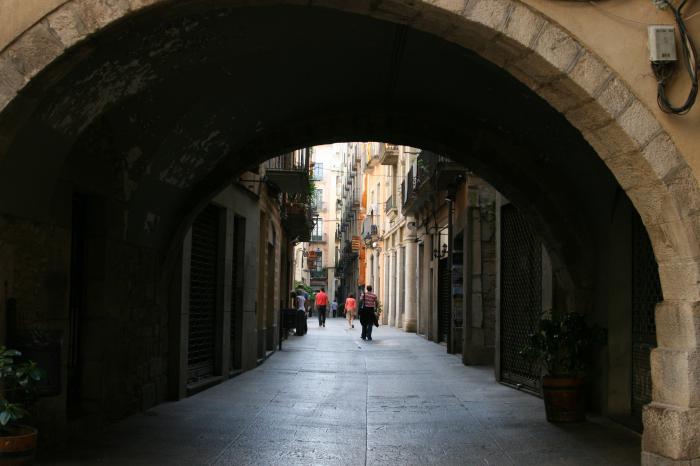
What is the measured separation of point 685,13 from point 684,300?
1.85m

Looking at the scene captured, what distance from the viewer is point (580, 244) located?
9.52 meters

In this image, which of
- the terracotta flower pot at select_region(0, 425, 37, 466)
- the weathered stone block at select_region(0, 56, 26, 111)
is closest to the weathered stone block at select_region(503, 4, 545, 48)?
the weathered stone block at select_region(0, 56, 26, 111)

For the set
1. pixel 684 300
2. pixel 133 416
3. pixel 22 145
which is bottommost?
pixel 133 416

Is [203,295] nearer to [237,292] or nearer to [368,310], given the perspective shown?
[237,292]

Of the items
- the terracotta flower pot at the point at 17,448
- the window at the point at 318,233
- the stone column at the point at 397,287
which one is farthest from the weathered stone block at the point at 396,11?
the window at the point at 318,233

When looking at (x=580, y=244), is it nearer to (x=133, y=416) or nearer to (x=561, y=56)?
(x=561, y=56)

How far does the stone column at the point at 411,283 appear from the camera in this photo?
2798 cm

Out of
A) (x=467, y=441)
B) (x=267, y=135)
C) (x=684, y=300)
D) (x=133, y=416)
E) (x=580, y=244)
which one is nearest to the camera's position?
(x=684, y=300)

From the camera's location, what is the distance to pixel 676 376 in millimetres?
5066

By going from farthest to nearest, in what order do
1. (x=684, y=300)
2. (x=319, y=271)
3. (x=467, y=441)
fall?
(x=319, y=271) < (x=467, y=441) < (x=684, y=300)

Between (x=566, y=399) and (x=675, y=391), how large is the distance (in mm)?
3248

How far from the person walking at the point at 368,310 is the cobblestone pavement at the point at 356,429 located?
9.58 metres

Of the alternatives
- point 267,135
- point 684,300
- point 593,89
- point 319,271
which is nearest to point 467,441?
point 684,300

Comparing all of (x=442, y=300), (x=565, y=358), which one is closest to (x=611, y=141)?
(x=565, y=358)
